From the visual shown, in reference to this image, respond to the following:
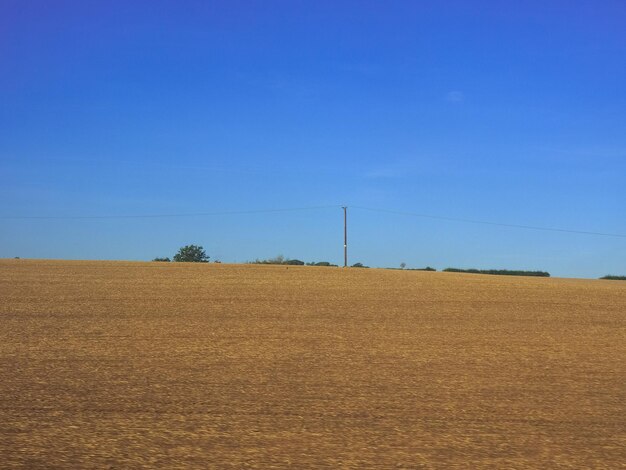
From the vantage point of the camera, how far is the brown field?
6.52 metres

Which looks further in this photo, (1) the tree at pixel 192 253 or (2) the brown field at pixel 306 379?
(1) the tree at pixel 192 253

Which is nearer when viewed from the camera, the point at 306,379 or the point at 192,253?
the point at 306,379

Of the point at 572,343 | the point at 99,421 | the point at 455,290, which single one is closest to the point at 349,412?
the point at 99,421

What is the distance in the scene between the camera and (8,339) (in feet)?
40.3

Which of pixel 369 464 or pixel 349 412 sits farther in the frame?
pixel 349 412

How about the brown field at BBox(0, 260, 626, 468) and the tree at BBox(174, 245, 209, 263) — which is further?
the tree at BBox(174, 245, 209, 263)

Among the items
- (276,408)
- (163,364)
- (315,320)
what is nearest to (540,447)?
(276,408)

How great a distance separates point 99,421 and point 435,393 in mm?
4100

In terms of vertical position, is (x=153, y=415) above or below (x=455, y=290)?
below

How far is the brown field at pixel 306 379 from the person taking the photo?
652cm

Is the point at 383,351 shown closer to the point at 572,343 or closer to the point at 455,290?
the point at 572,343

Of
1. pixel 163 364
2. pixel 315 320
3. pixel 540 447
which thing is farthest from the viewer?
pixel 315 320

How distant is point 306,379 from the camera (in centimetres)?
945

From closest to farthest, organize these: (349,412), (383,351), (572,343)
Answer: (349,412) → (383,351) → (572,343)
